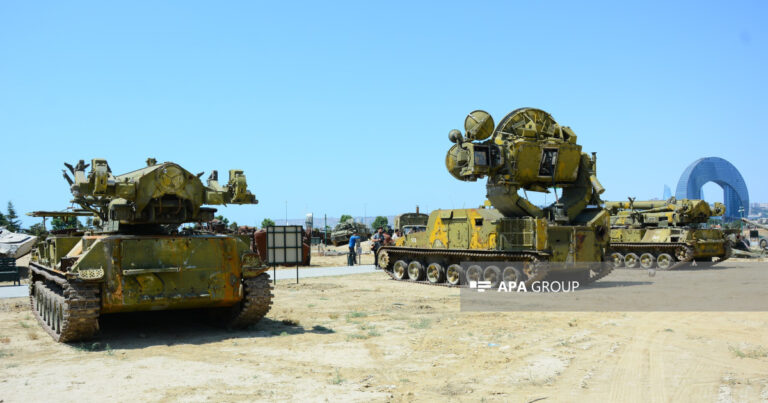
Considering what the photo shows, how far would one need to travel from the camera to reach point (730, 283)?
1952 cm

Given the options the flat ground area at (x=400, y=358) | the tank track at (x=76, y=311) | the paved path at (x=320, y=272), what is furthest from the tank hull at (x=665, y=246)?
the tank track at (x=76, y=311)

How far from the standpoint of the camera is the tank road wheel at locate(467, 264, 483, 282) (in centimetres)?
1873

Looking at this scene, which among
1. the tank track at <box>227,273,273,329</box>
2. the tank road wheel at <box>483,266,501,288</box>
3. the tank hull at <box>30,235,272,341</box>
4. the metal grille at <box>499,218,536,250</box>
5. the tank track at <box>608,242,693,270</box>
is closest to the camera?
the tank hull at <box>30,235,272,341</box>

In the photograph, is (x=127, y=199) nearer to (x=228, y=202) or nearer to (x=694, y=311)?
(x=228, y=202)

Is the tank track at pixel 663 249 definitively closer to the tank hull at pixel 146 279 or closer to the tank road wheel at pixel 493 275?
the tank road wheel at pixel 493 275

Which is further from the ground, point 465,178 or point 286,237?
point 465,178

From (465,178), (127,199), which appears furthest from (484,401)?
(465,178)

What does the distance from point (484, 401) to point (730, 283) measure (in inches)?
628

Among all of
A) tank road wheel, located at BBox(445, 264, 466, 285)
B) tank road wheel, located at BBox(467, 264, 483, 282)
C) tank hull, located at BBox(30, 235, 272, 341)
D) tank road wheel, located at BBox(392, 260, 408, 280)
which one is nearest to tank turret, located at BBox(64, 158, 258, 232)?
tank hull, located at BBox(30, 235, 272, 341)

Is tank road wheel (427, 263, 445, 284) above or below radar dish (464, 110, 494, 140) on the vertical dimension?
below

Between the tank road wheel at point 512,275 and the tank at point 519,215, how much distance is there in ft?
0.09

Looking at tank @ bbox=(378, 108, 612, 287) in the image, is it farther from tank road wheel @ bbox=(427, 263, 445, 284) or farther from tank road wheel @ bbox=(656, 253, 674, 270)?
tank road wheel @ bbox=(656, 253, 674, 270)

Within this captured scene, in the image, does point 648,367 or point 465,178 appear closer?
point 648,367

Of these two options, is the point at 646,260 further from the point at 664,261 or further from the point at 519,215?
the point at 519,215
